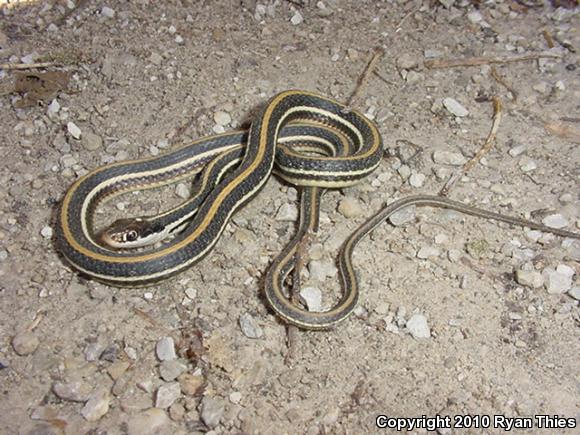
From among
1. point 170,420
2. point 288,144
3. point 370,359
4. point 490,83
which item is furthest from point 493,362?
point 490,83

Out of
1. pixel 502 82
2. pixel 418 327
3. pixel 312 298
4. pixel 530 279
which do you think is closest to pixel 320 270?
pixel 312 298

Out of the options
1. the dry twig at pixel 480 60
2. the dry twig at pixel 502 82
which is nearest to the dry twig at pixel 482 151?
the dry twig at pixel 502 82

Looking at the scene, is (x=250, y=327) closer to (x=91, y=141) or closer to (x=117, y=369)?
(x=117, y=369)

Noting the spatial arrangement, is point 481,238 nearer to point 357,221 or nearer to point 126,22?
point 357,221

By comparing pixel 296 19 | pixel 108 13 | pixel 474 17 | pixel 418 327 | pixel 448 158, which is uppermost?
pixel 474 17

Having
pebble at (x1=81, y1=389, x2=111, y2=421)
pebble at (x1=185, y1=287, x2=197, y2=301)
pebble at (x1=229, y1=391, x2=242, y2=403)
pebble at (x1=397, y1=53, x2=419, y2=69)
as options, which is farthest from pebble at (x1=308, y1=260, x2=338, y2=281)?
pebble at (x1=397, y1=53, x2=419, y2=69)
